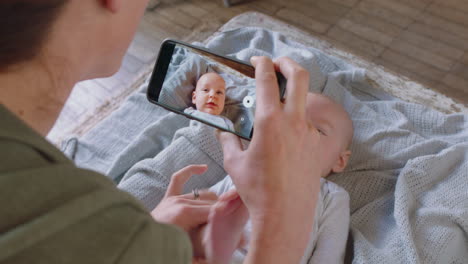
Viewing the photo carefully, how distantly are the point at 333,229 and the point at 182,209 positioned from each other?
39cm

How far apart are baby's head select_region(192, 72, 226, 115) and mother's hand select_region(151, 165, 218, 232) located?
126 millimetres

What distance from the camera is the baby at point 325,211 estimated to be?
75 centimetres

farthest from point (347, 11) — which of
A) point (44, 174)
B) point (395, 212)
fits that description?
point (44, 174)

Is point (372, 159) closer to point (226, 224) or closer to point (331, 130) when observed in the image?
point (331, 130)

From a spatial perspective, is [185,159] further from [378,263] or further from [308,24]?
[308,24]

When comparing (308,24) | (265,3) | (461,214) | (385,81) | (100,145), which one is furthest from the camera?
(265,3)

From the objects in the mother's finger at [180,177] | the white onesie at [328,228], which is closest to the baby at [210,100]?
the mother's finger at [180,177]

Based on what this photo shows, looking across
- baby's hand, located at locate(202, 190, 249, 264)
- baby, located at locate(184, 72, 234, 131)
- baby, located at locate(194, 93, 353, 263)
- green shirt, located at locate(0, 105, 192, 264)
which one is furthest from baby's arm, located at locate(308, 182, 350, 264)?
green shirt, located at locate(0, 105, 192, 264)

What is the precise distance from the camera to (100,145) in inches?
47.3

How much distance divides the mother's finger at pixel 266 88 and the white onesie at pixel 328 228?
0.36 metres

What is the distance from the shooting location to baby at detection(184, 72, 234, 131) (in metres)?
0.77

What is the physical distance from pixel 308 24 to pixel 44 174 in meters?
1.51

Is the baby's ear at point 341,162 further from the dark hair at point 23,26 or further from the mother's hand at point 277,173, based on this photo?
the dark hair at point 23,26

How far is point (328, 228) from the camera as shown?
36.6 inches
